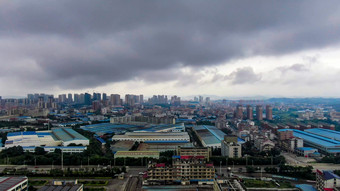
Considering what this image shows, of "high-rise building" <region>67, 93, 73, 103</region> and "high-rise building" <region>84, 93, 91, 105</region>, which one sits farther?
"high-rise building" <region>67, 93, 73, 103</region>

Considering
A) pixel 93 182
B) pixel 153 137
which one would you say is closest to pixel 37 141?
pixel 153 137

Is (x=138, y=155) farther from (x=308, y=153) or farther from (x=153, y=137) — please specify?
(x=308, y=153)

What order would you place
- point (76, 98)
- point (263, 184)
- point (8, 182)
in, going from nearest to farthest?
point (8, 182) < point (263, 184) < point (76, 98)

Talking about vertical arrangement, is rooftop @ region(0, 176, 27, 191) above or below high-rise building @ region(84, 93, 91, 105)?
below

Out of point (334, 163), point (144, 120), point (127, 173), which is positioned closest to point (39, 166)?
point (127, 173)

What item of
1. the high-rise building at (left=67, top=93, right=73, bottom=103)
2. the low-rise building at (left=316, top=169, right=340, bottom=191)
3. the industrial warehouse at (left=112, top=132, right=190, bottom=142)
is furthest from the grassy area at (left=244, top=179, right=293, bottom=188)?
the high-rise building at (left=67, top=93, right=73, bottom=103)

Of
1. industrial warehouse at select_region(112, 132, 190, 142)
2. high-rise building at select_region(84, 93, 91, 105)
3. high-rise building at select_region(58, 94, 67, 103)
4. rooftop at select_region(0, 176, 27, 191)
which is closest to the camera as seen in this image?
rooftop at select_region(0, 176, 27, 191)

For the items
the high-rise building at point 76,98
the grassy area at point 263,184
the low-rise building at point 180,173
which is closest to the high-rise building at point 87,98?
the high-rise building at point 76,98

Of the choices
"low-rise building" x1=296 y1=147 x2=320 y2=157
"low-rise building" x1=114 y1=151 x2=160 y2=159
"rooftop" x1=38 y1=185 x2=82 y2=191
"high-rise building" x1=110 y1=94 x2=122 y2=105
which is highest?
"high-rise building" x1=110 y1=94 x2=122 y2=105

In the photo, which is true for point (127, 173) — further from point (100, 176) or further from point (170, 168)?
point (170, 168)

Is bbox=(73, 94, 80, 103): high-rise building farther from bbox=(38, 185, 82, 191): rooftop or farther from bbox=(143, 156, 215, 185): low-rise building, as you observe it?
bbox=(38, 185, 82, 191): rooftop

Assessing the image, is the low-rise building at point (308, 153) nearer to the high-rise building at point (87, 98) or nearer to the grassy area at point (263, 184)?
the grassy area at point (263, 184)

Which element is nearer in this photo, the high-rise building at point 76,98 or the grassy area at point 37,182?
the grassy area at point 37,182
